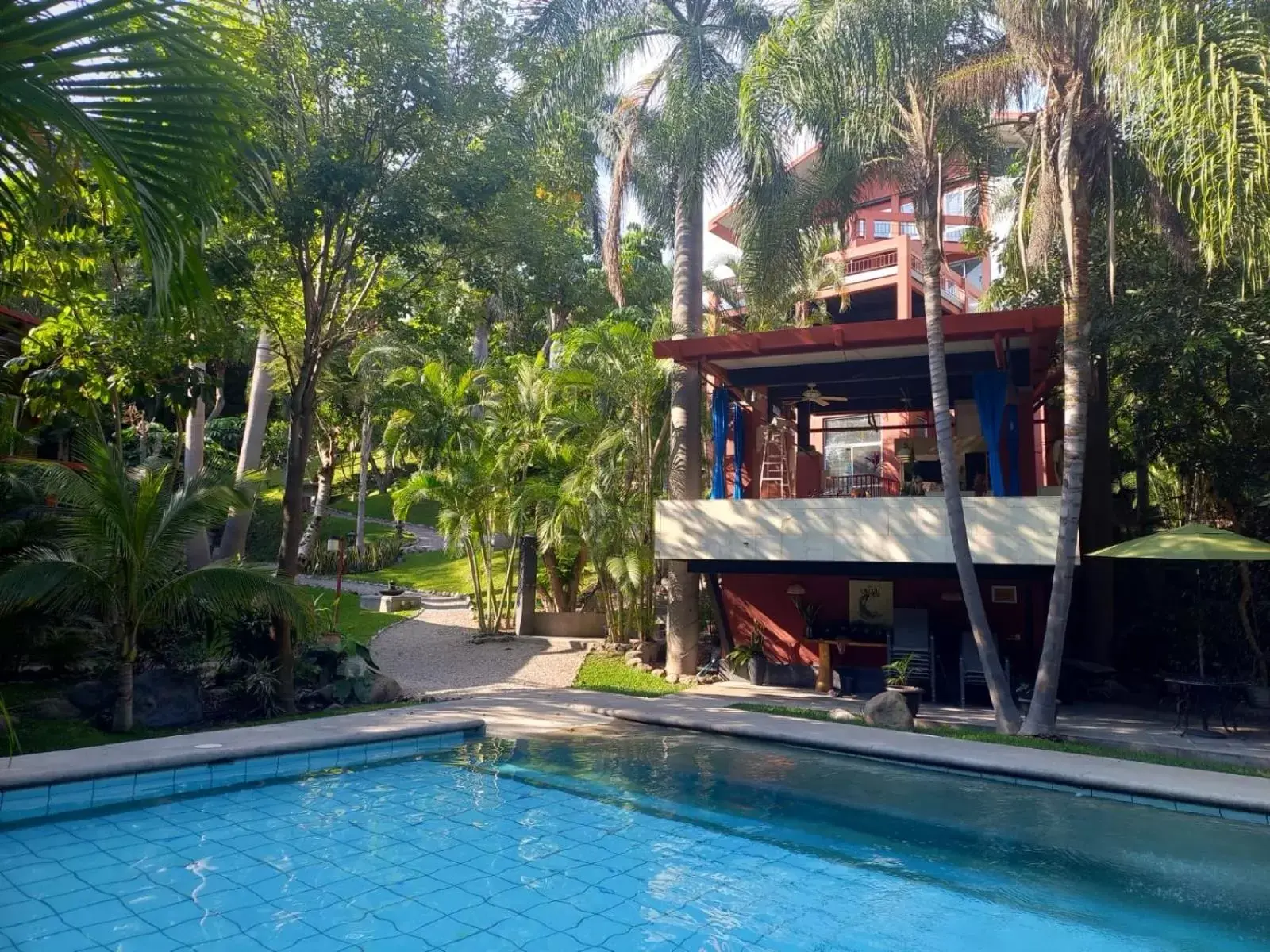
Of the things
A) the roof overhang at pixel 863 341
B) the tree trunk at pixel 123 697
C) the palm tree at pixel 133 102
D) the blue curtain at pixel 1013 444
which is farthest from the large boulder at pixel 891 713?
the palm tree at pixel 133 102

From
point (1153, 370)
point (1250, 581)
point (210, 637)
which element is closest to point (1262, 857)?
point (1250, 581)

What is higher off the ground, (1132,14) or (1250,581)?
(1132,14)

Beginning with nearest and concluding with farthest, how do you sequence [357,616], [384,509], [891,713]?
[891,713]
[357,616]
[384,509]

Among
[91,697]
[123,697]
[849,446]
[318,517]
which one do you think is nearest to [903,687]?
[123,697]

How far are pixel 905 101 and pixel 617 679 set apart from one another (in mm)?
10431

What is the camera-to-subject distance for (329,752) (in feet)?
31.1

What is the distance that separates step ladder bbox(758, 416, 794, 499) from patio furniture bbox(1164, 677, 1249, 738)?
6.47m

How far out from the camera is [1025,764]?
8.84 meters

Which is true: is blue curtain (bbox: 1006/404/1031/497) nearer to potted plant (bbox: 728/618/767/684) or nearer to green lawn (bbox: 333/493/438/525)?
potted plant (bbox: 728/618/767/684)

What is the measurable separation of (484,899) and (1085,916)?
13.9 feet

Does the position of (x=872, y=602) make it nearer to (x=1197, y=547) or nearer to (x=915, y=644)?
(x=915, y=644)

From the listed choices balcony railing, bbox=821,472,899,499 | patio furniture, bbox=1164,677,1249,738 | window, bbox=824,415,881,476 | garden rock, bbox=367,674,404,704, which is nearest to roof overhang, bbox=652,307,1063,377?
balcony railing, bbox=821,472,899,499

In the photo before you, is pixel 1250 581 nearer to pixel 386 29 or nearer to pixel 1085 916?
pixel 1085 916

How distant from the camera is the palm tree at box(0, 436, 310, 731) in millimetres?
9320
